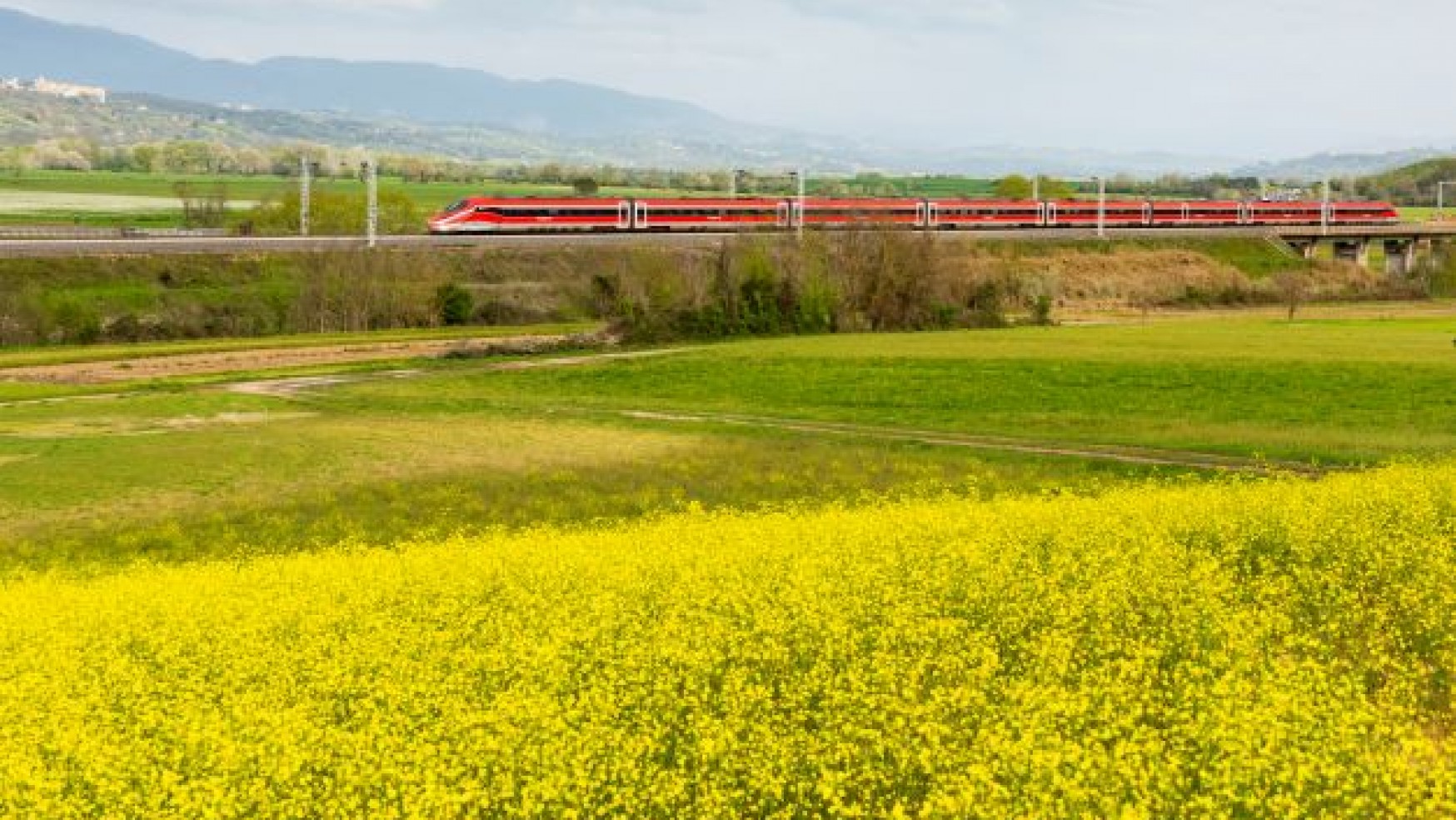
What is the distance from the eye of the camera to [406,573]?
81.1ft

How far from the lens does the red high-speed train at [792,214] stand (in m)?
114

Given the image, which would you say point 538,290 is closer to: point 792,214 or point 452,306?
point 452,306

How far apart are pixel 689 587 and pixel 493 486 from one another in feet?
66.2

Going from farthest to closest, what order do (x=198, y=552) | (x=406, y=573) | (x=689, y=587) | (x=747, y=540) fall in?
(x=198, y=552) < (x=747, y=540) < (x=406, y=573) < (x=689, y=587)

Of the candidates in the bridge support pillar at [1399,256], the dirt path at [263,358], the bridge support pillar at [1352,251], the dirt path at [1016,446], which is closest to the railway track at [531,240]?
the bridge support pillar at [1399,256]

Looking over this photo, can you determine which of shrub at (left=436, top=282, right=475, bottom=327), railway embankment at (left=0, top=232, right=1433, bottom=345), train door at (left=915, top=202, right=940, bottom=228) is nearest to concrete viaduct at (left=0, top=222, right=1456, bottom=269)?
railway embankment at (left=0, top=232, right=1433, bottom=345)

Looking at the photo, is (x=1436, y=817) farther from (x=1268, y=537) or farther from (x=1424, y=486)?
(x=1424, y=486)

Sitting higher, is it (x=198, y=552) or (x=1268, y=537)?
(x=1268, y=537)

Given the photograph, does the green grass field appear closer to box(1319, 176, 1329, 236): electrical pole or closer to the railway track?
the railway track

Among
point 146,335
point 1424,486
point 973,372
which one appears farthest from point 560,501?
point 146,335

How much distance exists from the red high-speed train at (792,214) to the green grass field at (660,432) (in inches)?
1268

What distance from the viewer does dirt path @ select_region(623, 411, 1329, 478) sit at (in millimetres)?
40875

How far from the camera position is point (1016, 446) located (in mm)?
46312

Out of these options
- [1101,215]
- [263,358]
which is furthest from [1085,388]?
[1101,215]
